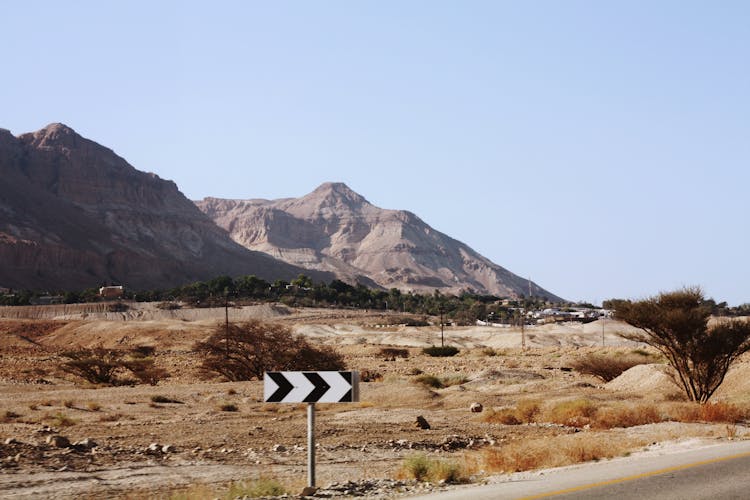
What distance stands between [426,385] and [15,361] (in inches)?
1405

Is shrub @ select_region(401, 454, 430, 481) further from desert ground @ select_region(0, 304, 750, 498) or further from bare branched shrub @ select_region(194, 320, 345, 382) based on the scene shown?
bare branched shrub @ select_region(194, 320, 345, 382)

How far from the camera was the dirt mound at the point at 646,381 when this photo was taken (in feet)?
113

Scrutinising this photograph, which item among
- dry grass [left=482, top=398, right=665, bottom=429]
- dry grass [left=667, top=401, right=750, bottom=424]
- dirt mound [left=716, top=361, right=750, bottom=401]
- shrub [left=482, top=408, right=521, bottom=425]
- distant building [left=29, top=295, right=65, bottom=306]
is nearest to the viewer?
dry grass [left=667, top=401, right=750, bottom=424]

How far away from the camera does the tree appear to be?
95.3 feet

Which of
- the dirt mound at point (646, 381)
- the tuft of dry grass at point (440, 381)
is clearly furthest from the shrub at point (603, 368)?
the tuft of dry grass at point (440, 381)

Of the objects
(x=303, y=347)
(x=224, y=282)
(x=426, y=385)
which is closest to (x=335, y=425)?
(x=426, y=385)

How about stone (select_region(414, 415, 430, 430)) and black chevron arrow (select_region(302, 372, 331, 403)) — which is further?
stone (select_region(414, 415, 430, 430))

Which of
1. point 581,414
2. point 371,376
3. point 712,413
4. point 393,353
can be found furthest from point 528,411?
point 393,353

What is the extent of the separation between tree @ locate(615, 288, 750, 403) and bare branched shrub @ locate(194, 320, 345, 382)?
20883 mm

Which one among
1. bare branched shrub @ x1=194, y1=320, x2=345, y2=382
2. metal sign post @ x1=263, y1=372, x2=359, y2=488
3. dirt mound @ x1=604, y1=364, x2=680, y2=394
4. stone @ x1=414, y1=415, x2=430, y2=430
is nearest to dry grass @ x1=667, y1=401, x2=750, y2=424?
stone @ x1=414, y1=415, x2=430, y2=430

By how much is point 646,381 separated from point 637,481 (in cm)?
2626

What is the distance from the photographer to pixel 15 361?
212 feet

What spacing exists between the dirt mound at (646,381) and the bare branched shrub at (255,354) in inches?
588

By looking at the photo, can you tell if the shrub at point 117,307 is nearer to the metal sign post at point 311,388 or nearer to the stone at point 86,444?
the stone at point 86,444
